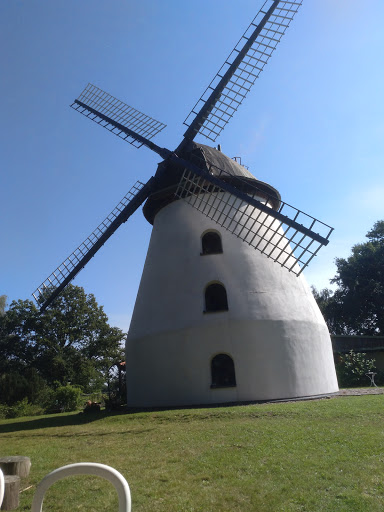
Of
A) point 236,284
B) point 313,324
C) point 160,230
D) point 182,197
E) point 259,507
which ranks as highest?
point 182,197

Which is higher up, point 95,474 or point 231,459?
point 95,474

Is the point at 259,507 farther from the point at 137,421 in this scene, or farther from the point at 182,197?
the point at 182,197

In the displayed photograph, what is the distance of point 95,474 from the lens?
2.56 m

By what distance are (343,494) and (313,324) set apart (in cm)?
927

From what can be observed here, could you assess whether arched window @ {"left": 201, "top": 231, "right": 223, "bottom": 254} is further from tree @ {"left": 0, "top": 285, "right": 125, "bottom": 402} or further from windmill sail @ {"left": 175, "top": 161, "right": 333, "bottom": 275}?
tree @ {"left": 0, "top": 285, "right": 125, "bottom": 402}

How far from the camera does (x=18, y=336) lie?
30266mm

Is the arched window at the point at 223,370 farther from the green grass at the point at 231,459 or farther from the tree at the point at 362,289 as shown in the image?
the tree at the point at 362,289

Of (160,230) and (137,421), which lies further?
(160,230)

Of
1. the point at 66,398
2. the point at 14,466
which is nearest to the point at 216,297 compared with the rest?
the point at 14,466

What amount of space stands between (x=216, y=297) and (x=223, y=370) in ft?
9.21

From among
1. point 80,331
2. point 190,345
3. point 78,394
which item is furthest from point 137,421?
point 80,331

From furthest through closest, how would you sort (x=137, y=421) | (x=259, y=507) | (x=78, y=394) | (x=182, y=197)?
1. (x=78, y=394)
2. (x=182, y=197)
3. (x=137, y=421)
4. (x=259, y=507)

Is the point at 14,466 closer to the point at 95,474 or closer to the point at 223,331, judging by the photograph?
the point at 95,474

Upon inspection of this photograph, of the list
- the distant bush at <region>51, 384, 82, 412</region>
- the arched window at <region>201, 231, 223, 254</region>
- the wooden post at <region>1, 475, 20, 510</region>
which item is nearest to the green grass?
the wooden post at <region>1, 475, 20, 510</region>
